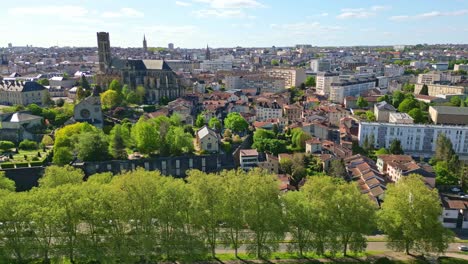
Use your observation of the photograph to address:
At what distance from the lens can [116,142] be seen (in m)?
45.4

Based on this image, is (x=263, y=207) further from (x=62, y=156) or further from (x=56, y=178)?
(x=62, y=156)

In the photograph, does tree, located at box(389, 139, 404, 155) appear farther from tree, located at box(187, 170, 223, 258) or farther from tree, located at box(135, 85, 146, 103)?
tree, located at box(135, 85, 146, 103)

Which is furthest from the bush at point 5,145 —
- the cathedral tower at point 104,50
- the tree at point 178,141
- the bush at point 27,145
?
the cathedral tower at point 104,50

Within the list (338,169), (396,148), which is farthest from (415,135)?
(338,169)

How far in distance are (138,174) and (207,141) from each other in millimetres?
22233

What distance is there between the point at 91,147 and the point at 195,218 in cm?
2204

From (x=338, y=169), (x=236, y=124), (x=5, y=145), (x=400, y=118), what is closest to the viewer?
(x=338, y=169)

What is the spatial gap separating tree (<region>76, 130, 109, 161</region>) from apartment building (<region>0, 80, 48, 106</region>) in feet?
123

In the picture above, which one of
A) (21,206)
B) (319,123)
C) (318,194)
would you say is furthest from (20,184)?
(319,123)

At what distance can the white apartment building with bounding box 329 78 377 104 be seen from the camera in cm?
9319

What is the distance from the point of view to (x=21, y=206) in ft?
81.5

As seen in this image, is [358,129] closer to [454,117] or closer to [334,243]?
[454,117]

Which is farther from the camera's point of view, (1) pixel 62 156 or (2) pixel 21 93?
(2) pixel 21 93

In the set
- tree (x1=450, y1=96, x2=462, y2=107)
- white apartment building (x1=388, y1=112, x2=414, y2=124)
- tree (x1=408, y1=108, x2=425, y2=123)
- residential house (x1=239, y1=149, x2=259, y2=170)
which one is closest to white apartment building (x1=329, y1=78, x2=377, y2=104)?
tree (x1=450, y1=96, x2=462, y2=107)
